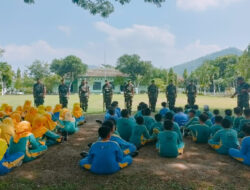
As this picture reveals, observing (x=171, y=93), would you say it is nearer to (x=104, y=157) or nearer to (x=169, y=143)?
(x=169, y=143)

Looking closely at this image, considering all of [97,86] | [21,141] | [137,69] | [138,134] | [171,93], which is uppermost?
[137,69]

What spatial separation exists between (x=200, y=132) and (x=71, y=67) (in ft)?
165

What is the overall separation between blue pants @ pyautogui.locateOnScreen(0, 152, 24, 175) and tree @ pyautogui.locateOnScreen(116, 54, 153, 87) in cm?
4909

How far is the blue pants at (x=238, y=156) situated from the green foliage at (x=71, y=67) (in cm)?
5051

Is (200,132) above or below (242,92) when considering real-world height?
below

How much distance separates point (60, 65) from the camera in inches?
2169

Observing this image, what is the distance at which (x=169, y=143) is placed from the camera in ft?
15.9

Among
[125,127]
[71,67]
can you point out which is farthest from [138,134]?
[71,67]

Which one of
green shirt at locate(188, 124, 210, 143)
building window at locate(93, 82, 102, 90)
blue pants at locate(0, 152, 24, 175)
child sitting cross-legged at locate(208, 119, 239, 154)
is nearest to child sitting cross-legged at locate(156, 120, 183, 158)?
child sitting cross-legged at locate(208, 119, 239, 154)

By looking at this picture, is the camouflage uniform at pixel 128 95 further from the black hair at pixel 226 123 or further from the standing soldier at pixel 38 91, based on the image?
the black hair at pixel 226 123

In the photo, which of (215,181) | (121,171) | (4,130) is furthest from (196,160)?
(4,130)

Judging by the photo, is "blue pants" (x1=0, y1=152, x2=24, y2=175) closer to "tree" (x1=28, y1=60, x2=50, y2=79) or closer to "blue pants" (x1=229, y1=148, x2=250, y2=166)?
"blue pants" (x1=229, y1=148, x2=250, y2=166)

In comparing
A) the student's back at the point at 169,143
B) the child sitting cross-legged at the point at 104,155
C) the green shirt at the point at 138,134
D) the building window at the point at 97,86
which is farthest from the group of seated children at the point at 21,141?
the building window at the point at 97,86

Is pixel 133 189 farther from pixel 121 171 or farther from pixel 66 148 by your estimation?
pixel 66 148
